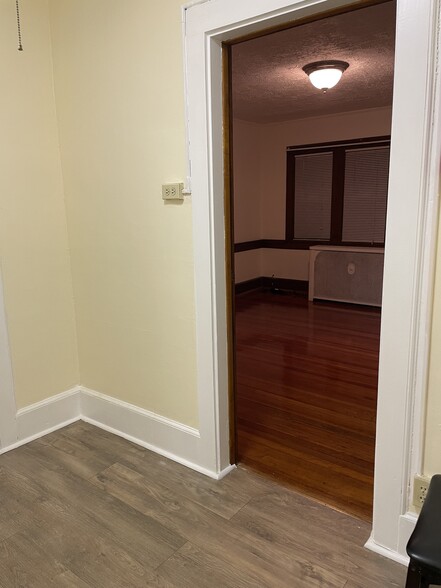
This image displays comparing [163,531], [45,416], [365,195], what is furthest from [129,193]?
[365,195]

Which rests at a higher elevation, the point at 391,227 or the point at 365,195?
the point at 365,195

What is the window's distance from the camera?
575 centimetres

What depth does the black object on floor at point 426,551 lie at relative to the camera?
1126mm

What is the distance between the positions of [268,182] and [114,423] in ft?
15.8

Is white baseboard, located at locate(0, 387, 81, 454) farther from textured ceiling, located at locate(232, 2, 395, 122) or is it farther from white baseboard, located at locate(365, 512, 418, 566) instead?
textured ceiling, located at locate(232, 2, 395, 122)

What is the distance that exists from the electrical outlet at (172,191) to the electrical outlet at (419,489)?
1.51m

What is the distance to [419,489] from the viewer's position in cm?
164

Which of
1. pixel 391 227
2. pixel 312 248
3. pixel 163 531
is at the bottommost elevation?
pixel 163 531

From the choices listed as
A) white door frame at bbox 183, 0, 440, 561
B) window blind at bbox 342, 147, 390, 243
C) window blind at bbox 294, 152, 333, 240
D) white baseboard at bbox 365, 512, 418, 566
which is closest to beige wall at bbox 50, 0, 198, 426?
white door frame at bbox 183, 0, 440, 561

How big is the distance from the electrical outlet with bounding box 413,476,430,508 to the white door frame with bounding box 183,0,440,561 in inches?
1.1

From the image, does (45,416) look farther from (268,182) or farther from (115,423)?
(268,182)

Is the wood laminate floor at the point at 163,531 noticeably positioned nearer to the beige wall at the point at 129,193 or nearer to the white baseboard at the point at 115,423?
Result: the white baseboard at the point at 115,423

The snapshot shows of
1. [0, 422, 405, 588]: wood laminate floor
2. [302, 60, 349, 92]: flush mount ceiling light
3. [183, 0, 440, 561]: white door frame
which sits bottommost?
[0, 422, 405, 588]: wood laminate floor

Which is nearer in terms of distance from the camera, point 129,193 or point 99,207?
point 129,193
